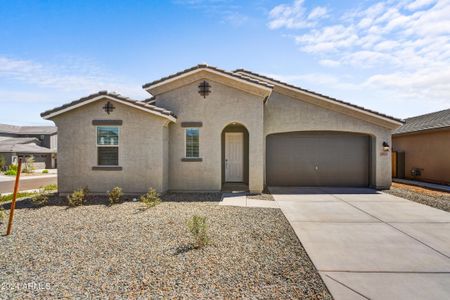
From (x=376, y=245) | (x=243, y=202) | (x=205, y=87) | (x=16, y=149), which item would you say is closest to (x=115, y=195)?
(x=243, y=202)

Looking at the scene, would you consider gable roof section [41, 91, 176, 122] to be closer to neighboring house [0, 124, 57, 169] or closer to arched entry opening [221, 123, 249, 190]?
arched entry opening [221, 123, 249, 190]

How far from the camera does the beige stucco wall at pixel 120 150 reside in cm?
1029

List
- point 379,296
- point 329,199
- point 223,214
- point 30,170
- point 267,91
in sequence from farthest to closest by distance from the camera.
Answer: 1. point 30,170
2. point 267,91
3. point 329,199
4. point 223,214
5. point 379,296

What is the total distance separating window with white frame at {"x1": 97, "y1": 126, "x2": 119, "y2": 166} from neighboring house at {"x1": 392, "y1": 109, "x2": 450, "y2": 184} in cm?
1708

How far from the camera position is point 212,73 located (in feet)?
35.8

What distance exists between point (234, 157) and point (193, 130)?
3.40 meters

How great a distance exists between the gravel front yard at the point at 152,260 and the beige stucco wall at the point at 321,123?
687 cm

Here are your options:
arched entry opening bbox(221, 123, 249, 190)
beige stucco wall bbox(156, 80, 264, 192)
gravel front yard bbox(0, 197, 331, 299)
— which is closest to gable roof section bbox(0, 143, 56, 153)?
beige stucco wall bbox(156, 80, 264, 192)

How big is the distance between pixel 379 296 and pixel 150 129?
9.02 m

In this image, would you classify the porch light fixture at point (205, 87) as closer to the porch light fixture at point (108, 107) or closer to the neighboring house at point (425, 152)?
the porch light fixture at point (108, 107)

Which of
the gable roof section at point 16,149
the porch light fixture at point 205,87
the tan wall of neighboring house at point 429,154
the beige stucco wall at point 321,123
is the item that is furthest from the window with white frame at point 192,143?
the gable roof section at point 16,149

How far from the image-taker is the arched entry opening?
13.5 meters

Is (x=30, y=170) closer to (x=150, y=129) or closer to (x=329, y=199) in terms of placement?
(x=150, y=129)

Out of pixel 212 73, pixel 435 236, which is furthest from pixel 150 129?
pixel 435 236
